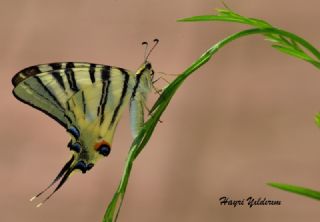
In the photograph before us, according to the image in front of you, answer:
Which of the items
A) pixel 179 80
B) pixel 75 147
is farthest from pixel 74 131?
pixel 179 80

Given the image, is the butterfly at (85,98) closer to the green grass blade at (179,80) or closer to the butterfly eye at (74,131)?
the butterfly eye at (74,131)

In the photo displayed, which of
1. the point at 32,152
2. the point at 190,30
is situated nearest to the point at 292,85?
the point at 190,30

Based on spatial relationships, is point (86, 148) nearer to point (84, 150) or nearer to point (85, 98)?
point (84, 150)

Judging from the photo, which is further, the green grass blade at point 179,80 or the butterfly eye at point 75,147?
the butterfly eye at point 75,147

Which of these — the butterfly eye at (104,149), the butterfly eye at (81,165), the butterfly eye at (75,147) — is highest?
the butterfly eye at (104,149)

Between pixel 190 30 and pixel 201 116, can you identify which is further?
pixel 190 30

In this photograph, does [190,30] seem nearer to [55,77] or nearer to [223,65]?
[223,65]

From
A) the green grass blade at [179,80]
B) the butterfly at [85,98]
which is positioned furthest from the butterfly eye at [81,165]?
the green grass blade at [179,80]

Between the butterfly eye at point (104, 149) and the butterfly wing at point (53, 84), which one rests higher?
the butterfly wing at point (53, 84)
